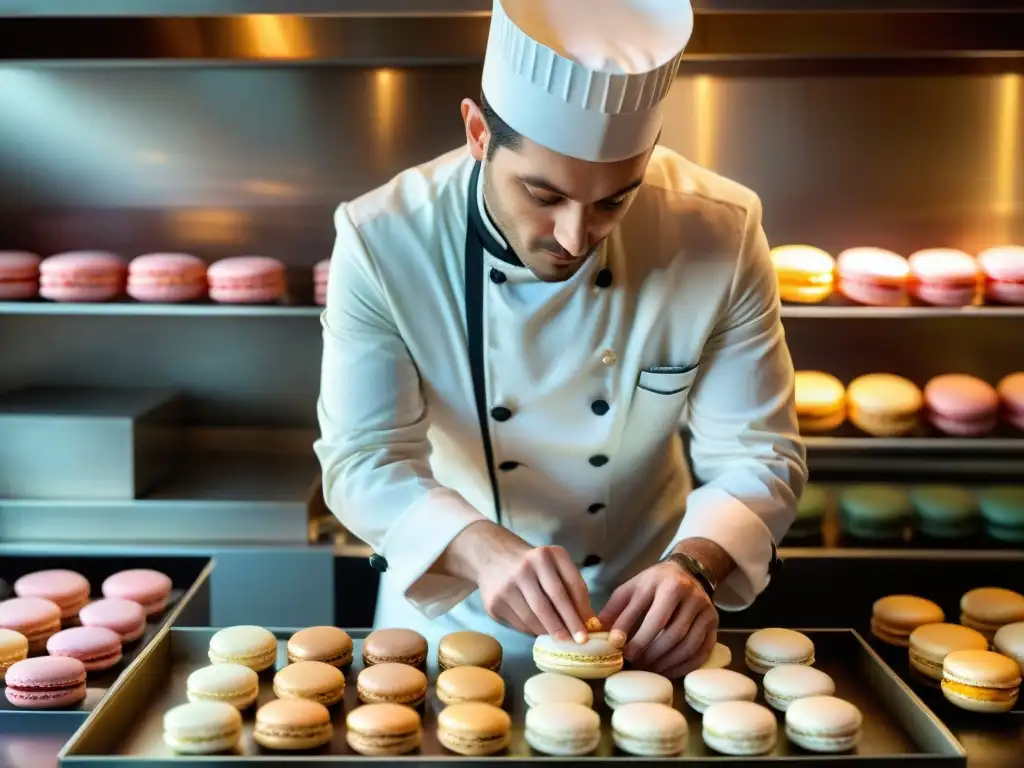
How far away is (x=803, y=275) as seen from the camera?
2814 millimetres

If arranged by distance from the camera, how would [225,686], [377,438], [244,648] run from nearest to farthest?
[225,686] < [244,648] < [377,438]

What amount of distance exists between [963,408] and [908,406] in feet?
0.41

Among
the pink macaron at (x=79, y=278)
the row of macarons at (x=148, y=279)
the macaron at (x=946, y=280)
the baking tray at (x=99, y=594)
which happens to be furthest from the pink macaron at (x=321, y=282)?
the macaron at (x=946, y=280)

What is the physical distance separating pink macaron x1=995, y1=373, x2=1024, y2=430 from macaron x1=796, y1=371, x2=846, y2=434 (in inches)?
15.2

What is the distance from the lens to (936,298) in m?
2.81

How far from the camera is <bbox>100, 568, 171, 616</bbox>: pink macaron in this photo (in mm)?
2045

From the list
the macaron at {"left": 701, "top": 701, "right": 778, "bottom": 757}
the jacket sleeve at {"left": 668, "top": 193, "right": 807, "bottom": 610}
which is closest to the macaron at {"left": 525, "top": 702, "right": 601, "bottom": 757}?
the macaron at {"left": 701, "top": 701, "right": 778, "bottom": 757}

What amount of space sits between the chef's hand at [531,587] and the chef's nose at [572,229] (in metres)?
0.39

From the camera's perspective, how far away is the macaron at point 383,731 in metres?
1.32

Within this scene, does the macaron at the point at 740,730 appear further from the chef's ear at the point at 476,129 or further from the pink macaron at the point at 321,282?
the pink macaron at the point at 321,282

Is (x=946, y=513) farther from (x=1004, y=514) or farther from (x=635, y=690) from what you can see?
(x=635, y=690)

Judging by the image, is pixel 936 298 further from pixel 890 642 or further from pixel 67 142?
pixel 67 142

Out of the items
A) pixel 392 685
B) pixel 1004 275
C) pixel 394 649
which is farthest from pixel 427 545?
pixel 1004 275

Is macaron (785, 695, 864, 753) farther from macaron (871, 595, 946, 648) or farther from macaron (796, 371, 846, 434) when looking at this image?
macaron (796, 371, 846, 434)
